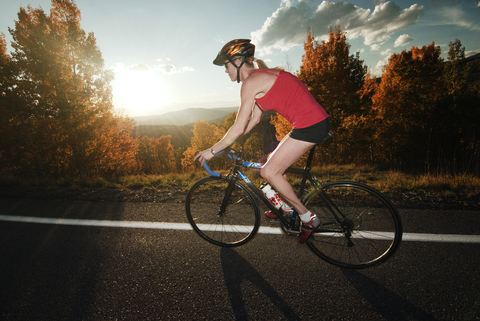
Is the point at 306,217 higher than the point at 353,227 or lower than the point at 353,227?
higher

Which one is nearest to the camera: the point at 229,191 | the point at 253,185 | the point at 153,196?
the point at 253,185

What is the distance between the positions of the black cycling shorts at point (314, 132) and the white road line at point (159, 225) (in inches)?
58.0

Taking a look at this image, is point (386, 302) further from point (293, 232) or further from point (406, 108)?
point (406, 108)

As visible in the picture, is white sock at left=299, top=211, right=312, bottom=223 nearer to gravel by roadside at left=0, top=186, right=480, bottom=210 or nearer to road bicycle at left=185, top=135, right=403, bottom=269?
road bicycle at left=185, top=135, right=403, bottom=269

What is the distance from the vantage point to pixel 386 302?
5.86 ft

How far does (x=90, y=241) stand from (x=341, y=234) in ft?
10.8

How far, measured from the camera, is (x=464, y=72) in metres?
40.3

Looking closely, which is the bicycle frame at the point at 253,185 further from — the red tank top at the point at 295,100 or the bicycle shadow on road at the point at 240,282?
the bicycle shadow on road at the point at 240,282

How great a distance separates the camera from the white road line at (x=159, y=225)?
2.55 m

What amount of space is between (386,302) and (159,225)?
9.50 ft

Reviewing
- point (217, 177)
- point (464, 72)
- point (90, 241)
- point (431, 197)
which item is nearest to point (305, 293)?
point (217, 177)

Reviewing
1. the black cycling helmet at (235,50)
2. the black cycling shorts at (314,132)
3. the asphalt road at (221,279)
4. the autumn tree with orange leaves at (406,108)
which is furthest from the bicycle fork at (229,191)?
the autumn tree with orange leaves at (406,108)

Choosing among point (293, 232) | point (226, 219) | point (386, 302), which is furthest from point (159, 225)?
point (386, 302)

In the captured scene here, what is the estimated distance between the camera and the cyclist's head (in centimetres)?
234
